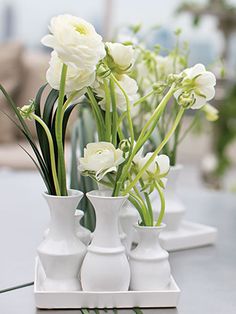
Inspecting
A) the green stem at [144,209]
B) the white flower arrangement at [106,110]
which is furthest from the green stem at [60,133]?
the green stem at [144,209]

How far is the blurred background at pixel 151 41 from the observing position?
11.9ft

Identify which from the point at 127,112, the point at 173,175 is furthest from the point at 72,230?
the point at 173,175

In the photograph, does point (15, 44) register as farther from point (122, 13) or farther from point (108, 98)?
point (108, 98)

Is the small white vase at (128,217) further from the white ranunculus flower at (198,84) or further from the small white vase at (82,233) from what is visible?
the white ranunculus flower at (198,84)

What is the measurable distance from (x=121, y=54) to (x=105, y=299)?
346 millimetres

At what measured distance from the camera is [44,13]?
17.3 feet

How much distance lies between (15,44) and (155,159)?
2.95 metres

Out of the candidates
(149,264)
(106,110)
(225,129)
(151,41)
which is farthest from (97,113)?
(225,129)

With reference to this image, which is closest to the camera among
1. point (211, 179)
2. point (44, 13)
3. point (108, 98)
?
point (108, 98)

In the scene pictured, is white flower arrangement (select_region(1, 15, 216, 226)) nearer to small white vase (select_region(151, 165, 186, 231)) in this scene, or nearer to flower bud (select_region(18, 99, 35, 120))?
flower bud (select_region(18, 99, 35, 120))

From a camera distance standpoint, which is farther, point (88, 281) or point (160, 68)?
point (160, 68)

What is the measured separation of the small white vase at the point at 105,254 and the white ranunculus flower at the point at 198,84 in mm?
174

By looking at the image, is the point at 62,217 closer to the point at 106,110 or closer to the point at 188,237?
the point at 106,110

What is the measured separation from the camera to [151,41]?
3.62m
